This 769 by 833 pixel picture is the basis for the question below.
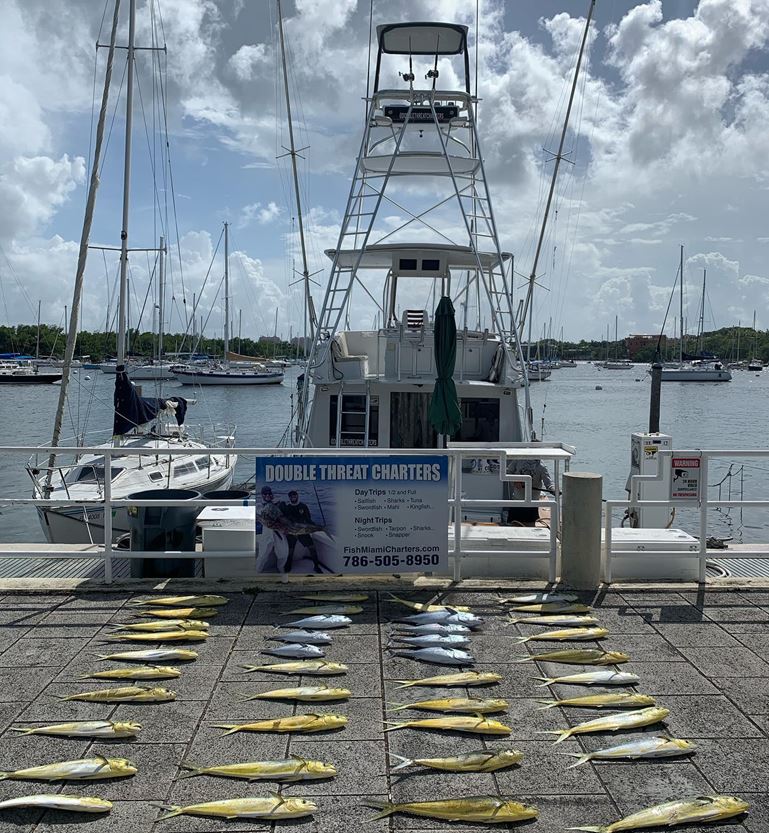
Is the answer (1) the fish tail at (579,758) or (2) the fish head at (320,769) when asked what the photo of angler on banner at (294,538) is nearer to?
(2) the fish head at (320,769)

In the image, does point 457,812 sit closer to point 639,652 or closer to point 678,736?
point 678,736

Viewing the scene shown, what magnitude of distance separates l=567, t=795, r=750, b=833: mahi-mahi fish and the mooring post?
3.48 m

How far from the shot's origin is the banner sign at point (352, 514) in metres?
7.09

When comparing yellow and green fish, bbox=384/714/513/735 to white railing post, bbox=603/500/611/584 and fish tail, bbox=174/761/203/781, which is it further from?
white railing post, bbox=603/500/611/584

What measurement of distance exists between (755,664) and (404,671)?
7.97 feet

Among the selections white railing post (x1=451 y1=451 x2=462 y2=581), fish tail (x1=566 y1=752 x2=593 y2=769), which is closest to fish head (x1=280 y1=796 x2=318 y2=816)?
fish tail (x1=566 y1=752 x2=593 y2=769)

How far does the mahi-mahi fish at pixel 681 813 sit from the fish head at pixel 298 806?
3.88 feet

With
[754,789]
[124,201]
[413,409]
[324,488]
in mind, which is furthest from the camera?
[124,201]

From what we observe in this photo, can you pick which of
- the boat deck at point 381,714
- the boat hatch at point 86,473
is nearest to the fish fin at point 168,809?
the boat deck at point 381,714

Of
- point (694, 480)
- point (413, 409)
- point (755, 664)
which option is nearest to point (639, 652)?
point (755, 664)

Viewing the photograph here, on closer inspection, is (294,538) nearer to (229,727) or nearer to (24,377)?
(229,727)

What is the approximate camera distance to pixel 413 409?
1364cm

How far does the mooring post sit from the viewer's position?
7.29m

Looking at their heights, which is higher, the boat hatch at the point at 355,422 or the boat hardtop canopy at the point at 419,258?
the boat hardtop canopy at the point at 419,258
